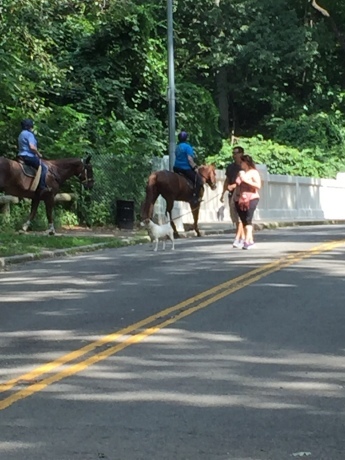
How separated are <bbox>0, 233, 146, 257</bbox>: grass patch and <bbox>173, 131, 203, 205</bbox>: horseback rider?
2.13 m

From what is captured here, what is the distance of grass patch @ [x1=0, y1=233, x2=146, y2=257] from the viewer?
→ 22.5 metres

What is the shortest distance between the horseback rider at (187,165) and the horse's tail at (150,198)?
1953mm

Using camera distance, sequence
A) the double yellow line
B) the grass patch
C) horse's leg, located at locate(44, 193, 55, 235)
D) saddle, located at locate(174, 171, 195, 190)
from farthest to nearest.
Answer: saddle, located at locate(174, 171, 195, 190), horse's leg, located at locate(44, 193, 55, 235), the grass patch, the double yellow line

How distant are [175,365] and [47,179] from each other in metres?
17.3

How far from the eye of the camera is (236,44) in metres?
55.2

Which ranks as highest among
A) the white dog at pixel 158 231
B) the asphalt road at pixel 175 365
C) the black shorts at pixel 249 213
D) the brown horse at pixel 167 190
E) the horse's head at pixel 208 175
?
the horse's head at pixel 208 175

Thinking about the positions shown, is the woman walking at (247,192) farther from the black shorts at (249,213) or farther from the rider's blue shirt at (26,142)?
the rider's blue shirt at (26,142)

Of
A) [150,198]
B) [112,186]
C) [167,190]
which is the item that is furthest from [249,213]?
[112,186]

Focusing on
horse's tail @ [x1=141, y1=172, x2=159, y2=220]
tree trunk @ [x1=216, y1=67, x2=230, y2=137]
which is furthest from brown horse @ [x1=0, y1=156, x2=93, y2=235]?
tree trunk @ [x1=216, y1=67, x2=230, y2=137]

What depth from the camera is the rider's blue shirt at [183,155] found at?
2780cm

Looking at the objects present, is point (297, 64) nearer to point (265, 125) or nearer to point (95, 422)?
point (265, 125)

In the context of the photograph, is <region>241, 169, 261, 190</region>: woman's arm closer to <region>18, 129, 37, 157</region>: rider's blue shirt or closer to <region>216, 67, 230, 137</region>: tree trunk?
<region>18, 129, 37, 157</region>: rider's blue shirt

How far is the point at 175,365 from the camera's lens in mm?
9922

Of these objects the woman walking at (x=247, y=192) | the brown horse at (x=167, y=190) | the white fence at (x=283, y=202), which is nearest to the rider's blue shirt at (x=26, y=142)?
the brown horse at (x=167, y=190)
